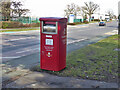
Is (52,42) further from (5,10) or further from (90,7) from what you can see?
(90,7)

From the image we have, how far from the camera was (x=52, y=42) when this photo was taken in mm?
6312

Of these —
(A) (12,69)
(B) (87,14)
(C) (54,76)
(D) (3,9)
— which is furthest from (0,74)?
(B) (87,14)

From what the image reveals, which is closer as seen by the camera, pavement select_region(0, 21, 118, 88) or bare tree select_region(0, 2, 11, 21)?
pavement select_region(0, 21, 118, 88)

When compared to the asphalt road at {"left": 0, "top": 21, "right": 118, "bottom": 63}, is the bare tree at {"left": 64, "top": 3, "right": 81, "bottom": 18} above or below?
above

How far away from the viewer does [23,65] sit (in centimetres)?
769

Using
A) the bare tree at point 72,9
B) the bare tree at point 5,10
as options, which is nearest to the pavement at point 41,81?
the bare tree at point 5,10

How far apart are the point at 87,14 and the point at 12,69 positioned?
95405mm

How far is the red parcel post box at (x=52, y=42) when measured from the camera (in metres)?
6.24

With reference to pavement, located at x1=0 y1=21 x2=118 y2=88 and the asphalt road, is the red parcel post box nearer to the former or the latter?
pavement, located at x1=0 y1=21 x2=118 y2=88

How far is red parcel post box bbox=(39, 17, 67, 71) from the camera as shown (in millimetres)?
6237

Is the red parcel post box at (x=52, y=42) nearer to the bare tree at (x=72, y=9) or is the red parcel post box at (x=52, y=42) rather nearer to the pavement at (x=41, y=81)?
the pavement at (x=41, y=81)

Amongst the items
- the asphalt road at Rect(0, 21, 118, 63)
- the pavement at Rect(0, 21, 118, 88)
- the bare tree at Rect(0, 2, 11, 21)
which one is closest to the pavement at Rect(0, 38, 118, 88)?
the pavement at Rect(0, 21, 118, 88)

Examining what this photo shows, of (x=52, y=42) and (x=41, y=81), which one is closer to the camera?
(x=41, y=81)

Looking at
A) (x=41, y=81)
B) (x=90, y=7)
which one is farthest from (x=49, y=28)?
(x=90, y=7)
